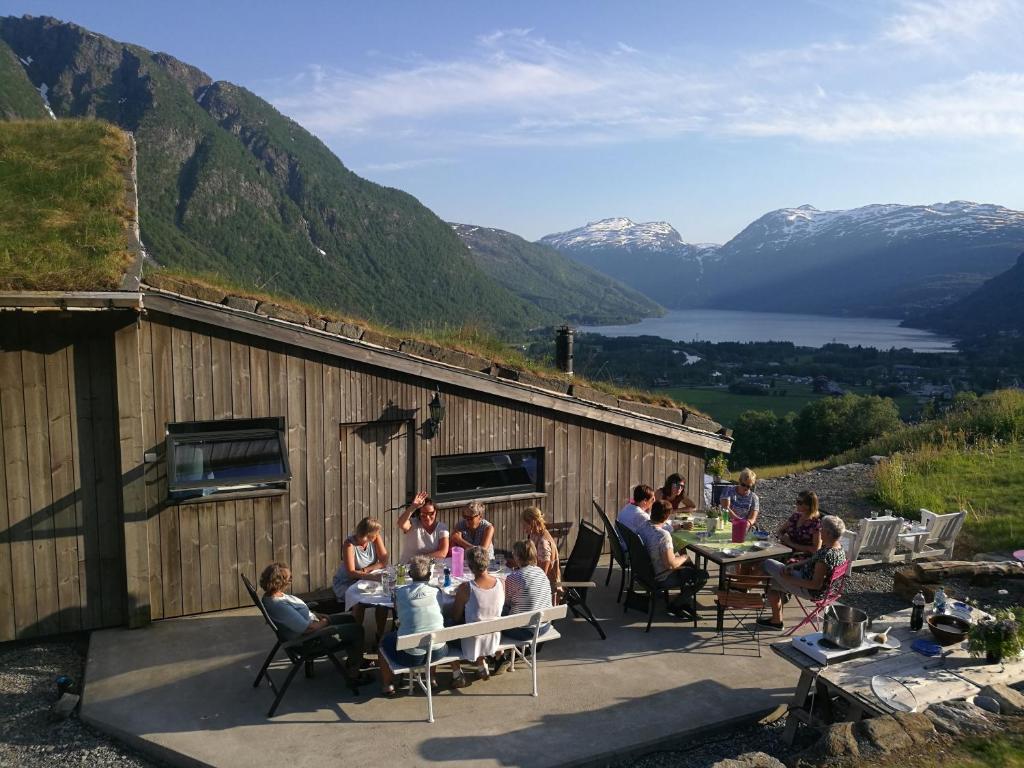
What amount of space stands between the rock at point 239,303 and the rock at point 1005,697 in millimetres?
6968

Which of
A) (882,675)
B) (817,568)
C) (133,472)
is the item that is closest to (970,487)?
(817,568)

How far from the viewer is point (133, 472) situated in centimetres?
681

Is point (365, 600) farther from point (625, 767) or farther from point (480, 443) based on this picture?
point (480, 443)

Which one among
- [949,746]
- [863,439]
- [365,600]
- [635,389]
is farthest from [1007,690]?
[863,439]

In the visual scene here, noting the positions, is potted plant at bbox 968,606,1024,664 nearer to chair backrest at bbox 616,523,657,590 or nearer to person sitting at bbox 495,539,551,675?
chair backrest at bbox 616,523,657,590

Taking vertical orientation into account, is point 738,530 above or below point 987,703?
above

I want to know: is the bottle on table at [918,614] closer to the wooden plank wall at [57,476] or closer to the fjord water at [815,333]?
the wooden plank wall at [57,476]

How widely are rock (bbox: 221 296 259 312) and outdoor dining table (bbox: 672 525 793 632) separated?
16.4 feet

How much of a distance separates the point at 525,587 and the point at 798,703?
2178 mm

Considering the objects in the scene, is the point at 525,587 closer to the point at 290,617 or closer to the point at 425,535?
the point at 425,535

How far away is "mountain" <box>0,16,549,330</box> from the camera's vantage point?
84.2 metres

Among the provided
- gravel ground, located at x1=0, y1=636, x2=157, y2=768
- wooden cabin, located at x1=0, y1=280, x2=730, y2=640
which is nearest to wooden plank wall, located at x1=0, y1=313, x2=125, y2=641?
wooden cabin, located at x1=0, y1=280, x2=730, y2=640

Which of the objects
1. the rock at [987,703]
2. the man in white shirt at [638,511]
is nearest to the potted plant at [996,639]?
the rock at [987,703]

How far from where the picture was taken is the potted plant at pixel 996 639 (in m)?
5.12
